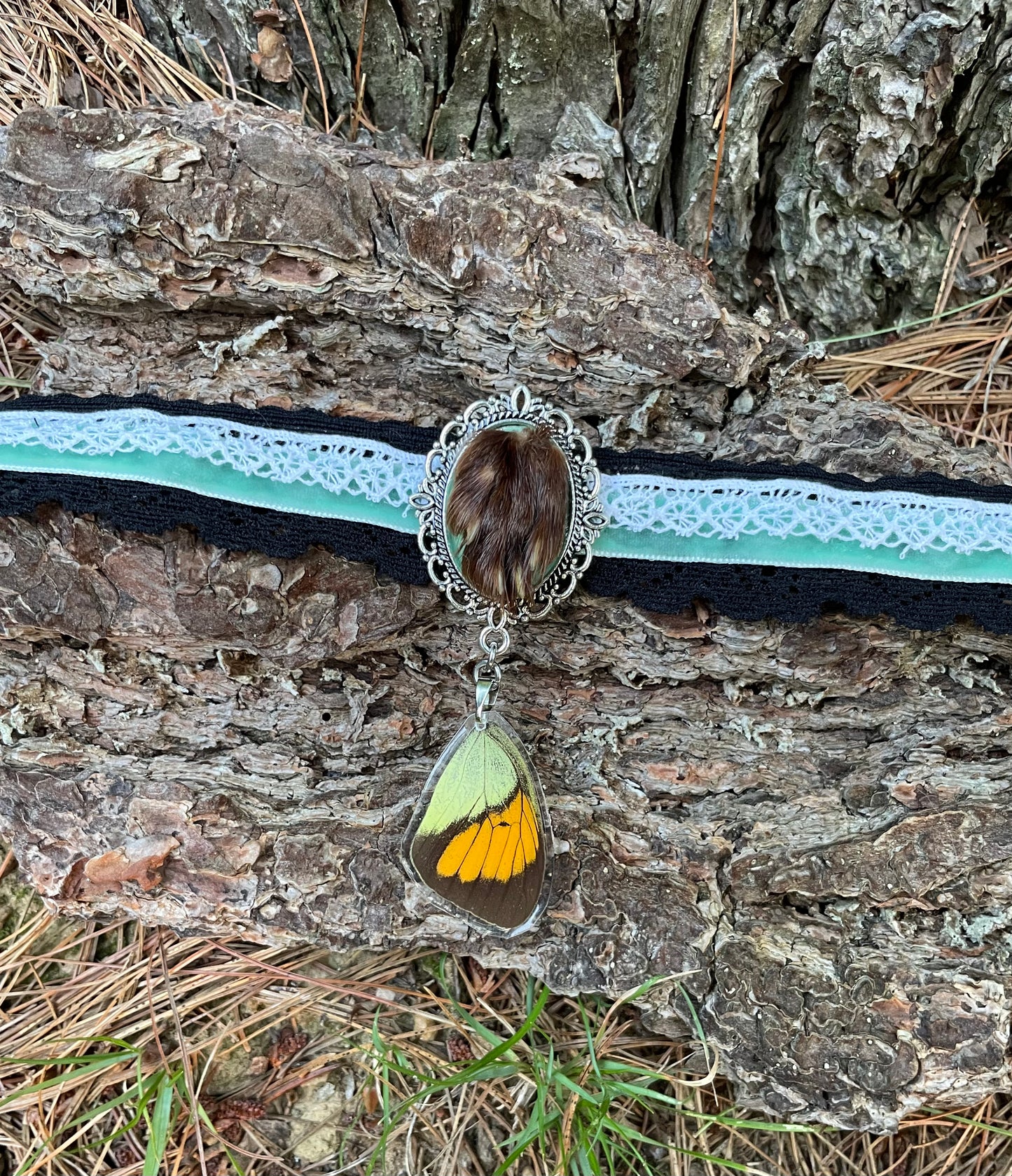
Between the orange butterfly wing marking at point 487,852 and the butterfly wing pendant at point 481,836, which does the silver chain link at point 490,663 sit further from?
the orange butterfly wing marking at point 487,852

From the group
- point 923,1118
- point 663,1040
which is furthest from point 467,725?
point 923,1118

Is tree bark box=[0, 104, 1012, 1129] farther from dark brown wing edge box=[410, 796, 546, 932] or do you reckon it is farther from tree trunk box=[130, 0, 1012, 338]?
tree trunk box=[130, 0, 1012, 338]

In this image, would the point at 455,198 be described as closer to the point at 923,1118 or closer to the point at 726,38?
the point at 726,38

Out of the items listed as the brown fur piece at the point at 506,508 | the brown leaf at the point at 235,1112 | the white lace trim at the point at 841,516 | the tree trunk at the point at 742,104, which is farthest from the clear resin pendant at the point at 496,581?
the tree trunk at the point at 742,104

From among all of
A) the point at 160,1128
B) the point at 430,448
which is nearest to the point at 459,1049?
the point at 160,1128

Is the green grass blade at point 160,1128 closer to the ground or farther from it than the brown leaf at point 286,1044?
closer to the ground

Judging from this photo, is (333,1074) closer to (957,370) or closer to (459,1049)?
(459,1049)
